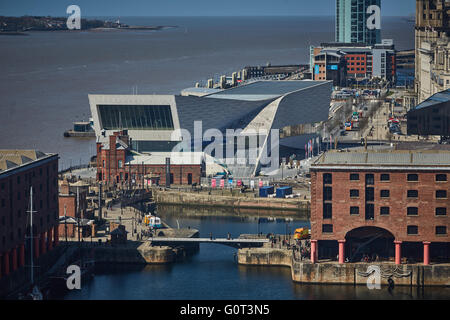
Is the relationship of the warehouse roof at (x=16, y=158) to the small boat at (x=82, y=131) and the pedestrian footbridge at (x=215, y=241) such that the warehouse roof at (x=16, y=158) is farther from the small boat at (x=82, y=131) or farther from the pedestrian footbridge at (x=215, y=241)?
the small boat at (x=82, y=131)

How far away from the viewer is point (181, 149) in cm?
6469

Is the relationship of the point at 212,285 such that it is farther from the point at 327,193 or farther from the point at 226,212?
the point at 226,212

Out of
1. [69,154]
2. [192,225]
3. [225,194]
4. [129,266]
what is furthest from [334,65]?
[129,266]

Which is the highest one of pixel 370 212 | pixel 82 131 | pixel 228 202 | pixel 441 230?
pixel 82 131

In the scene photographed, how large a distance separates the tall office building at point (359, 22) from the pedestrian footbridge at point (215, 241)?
338ft

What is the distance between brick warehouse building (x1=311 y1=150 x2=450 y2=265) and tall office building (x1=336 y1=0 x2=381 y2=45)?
10629 centimetres

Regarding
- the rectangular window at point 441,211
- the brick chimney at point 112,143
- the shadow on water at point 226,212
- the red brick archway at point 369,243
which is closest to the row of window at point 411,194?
the rectangular window at point 441,211

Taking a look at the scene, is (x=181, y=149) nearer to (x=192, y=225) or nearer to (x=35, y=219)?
(x=192, y=225)

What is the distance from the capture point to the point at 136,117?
215 feet

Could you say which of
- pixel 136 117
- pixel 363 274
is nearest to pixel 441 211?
pixel 363 274

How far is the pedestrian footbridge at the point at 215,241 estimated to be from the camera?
45844mm

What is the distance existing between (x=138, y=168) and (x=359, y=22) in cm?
9021

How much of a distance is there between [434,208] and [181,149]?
981 inches

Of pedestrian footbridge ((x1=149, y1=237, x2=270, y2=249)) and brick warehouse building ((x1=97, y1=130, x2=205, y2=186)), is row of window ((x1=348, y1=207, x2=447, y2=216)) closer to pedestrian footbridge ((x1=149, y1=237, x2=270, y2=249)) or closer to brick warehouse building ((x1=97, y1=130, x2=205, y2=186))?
pedestrian footbridge ((x1=149, y1=237, x2=270, y2=249))
